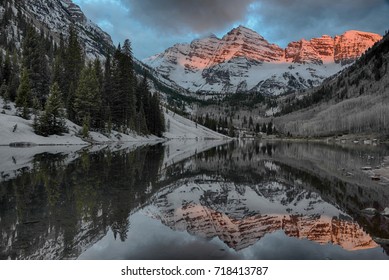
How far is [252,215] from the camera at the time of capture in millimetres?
15922

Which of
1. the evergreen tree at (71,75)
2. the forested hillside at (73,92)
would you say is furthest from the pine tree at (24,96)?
the evergreen tree at (71,75)

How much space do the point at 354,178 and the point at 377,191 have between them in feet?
19.9

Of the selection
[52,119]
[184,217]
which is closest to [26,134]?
[52,119]

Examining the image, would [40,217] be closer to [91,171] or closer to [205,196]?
[205,196]

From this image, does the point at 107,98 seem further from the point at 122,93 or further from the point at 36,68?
the point at 36,68

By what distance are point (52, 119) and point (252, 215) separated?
5518 cm

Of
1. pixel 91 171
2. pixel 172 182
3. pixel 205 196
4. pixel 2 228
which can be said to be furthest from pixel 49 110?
pixel 2 228

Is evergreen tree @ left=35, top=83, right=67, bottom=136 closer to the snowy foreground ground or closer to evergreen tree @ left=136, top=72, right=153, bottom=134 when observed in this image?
the snowy foreground ground

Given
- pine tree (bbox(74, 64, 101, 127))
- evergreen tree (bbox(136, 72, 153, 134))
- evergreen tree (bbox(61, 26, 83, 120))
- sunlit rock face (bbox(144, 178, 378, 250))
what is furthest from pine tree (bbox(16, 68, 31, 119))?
sunlit rock face (bbox(144, 178, 378, 250))

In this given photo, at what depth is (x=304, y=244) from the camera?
37.1ft

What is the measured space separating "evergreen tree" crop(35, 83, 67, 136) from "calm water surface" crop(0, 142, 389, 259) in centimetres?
3764

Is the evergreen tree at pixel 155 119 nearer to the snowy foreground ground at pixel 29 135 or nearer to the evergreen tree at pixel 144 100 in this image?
the evergreen tree at pixel 144 100

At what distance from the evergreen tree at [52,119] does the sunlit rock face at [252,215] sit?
46.3 meters

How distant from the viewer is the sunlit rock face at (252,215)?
1225cm
